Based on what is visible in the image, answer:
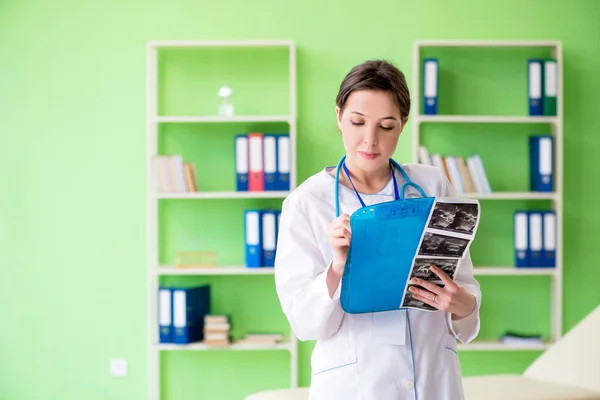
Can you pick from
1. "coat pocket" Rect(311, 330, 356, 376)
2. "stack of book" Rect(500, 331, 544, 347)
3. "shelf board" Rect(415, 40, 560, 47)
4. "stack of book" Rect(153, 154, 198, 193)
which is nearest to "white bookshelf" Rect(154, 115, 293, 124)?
"stack of book" Rect(153, 154, 198, 193)

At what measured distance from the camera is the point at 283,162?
139 inches

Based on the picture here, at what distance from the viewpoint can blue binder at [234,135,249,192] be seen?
3.53m

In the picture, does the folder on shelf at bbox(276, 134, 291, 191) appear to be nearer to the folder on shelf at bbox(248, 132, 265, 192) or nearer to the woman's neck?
the folder on shelf at bbox(248, 132, 265, 192)

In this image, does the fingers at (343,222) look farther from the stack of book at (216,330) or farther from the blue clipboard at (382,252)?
the stack of book at (216,330)

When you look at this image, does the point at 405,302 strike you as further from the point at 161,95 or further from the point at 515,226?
the point at 161,95

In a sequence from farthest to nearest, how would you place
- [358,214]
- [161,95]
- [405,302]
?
[161,95], [405,302], [358,214]

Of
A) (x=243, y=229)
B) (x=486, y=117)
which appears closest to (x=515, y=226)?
(x=486, y=117)

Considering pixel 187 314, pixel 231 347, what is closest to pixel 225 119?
pixel 187 314

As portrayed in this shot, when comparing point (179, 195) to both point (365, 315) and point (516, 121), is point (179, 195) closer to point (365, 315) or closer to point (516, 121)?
point (516, 121)

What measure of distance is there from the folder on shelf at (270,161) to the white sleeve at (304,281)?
209cm

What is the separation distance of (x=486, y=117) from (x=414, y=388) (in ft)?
7.93

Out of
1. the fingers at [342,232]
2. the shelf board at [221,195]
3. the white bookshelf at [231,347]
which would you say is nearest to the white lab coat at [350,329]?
the fingers at [342,232]

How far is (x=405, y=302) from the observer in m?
1.34

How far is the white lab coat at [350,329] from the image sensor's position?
137 centimetres
